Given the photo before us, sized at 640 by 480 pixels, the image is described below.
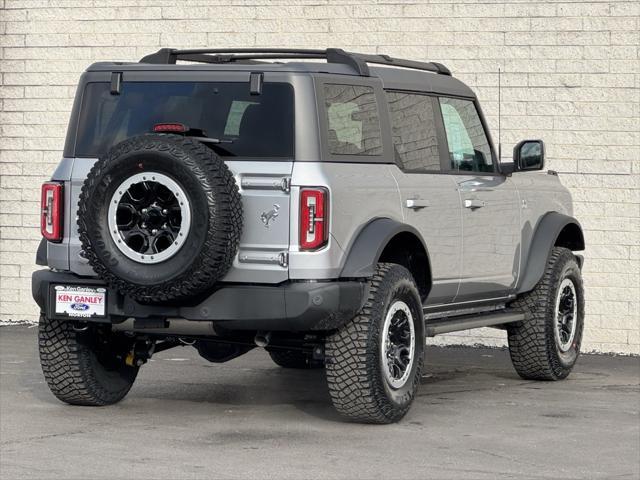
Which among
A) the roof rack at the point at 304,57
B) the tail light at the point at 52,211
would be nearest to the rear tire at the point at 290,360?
the roof rack at the point at 304,57

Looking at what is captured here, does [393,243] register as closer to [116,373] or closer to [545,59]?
[116,373]

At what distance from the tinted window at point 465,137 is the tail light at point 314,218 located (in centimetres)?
187

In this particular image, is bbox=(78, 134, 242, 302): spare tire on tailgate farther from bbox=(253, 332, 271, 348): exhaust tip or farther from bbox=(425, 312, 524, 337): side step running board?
bbox=(425, 312, 524, 337): side step running board

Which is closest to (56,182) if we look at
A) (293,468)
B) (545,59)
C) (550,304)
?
(293,468)

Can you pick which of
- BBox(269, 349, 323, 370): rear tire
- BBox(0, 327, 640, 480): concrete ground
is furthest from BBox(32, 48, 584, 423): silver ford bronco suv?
BBox(269, 349, 323, 370): rear tire

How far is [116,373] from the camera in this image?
9219 mm

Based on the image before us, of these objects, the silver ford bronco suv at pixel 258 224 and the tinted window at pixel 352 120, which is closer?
the silver ford bronco suv at pixel 258 224

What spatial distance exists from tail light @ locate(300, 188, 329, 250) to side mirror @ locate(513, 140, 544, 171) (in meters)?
2.61

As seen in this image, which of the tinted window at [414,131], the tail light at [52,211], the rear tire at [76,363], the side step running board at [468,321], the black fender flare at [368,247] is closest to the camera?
the black fender flare at [368,247]

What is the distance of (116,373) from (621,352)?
5.01 metres

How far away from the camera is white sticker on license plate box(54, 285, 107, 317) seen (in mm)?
8375

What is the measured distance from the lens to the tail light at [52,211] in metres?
8.60

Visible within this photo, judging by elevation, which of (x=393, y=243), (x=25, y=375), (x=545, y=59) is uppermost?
(x=545, y=59)

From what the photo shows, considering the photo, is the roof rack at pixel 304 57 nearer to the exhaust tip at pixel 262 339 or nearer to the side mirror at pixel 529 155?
the side mirror at pixel 529 155
